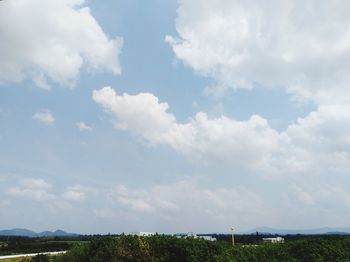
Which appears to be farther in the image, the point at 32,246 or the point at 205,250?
the point at 32,246

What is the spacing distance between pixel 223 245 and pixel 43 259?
108 ft

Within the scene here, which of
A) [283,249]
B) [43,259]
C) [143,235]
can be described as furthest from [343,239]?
[43,259]

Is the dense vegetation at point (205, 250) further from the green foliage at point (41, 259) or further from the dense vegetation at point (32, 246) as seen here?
the dense vegetation at point (32, 246)

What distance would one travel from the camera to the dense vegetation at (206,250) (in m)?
20.3

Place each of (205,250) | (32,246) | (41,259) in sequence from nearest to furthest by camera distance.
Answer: (205,250) → (41,259) → (32,246)

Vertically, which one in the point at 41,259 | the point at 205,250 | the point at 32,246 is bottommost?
the point at 205,250

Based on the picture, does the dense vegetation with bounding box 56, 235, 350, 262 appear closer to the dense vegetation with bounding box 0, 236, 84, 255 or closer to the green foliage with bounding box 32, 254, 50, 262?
the green foliage with bounding box 32, 254, 50, 262

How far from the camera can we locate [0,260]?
44.5 meters

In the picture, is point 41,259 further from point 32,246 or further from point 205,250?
point 32,246

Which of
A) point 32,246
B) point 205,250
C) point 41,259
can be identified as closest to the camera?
point 205,250

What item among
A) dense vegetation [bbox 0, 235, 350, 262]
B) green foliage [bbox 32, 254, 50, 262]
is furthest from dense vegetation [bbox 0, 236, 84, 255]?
dense vegetation [bbox 0, 235, 350, 262]

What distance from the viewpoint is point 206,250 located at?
67.6 ft

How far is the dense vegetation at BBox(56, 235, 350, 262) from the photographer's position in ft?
66.5

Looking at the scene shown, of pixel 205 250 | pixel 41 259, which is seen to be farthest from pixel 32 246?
pixel 205 250
